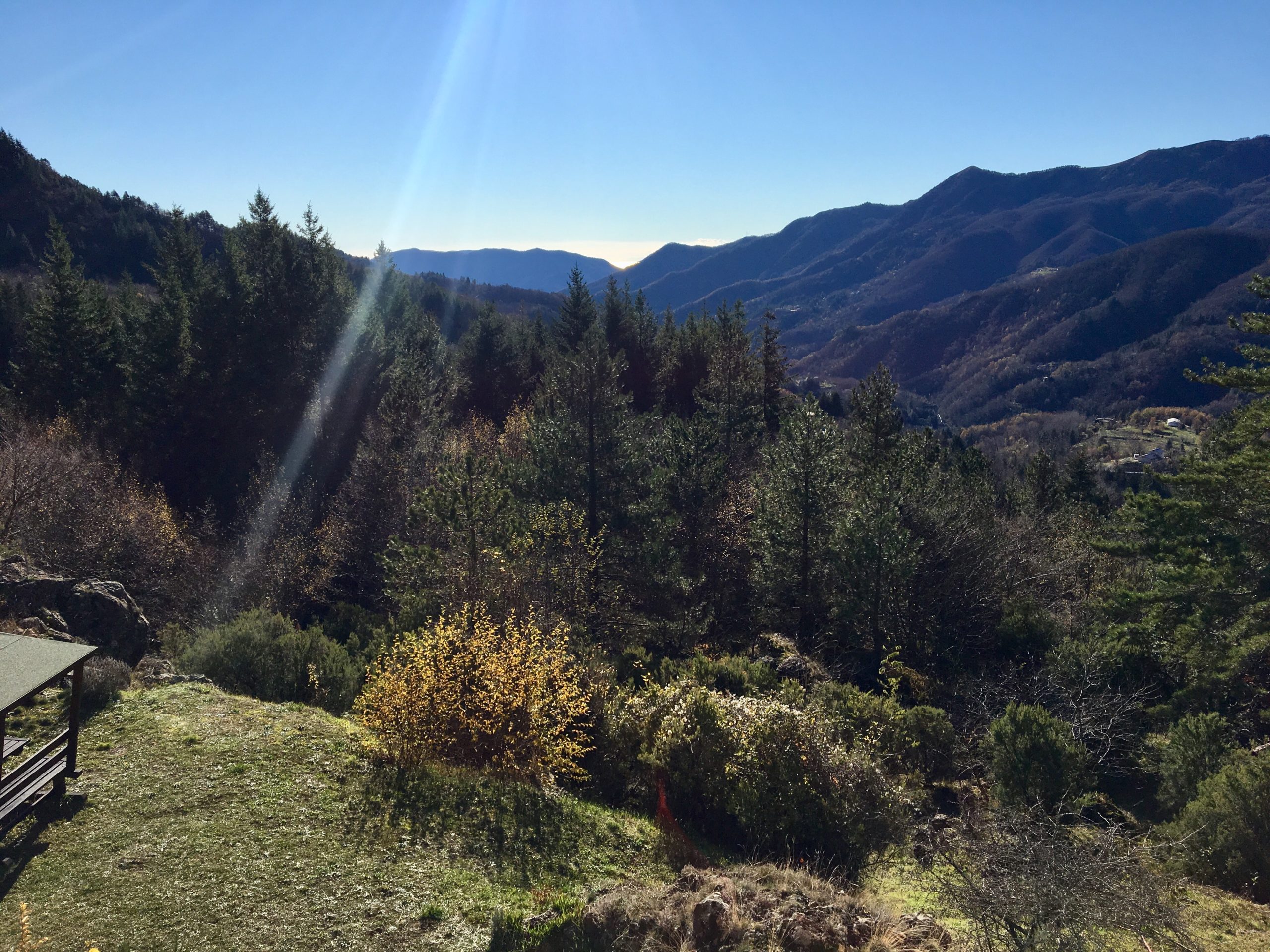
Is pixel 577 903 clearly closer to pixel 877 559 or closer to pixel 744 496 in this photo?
pixel 877 559

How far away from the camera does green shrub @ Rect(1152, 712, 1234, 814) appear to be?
12930 millimetres

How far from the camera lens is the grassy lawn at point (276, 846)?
7629mm

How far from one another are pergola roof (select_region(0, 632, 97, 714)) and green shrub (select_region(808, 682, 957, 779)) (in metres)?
11.5

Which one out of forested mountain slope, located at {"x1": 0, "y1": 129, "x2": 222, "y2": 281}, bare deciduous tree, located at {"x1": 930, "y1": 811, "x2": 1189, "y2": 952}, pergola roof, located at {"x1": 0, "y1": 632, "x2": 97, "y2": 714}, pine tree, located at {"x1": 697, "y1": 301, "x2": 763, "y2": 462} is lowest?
bare deciduous tree, located at {"x1": 930, "y1": 811, "x2": 1189, "y2": 952}

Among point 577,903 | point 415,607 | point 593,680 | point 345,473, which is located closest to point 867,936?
point 577,903

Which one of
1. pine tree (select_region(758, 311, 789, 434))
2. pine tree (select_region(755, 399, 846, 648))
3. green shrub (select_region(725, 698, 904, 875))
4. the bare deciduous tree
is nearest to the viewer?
the bare deciduous tree

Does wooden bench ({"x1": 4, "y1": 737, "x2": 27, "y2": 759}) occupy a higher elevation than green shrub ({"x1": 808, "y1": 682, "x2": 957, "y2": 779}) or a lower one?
higher

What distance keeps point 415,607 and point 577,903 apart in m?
9.87

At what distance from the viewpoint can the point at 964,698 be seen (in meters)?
18.6

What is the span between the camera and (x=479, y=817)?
34.6 ft

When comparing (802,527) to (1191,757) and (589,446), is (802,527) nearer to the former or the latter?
(589,446)

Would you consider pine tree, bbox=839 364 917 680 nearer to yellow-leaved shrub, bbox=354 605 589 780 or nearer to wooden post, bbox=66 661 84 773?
yellow-leaved shrub, bbox=354 605 589 780

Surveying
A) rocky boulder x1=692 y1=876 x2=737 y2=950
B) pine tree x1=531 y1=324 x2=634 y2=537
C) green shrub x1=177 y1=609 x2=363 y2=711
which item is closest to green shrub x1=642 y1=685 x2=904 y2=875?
rocky boulder x1=692 y1=876 x2=737 y2=950

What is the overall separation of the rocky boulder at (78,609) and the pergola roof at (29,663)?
6.52m
